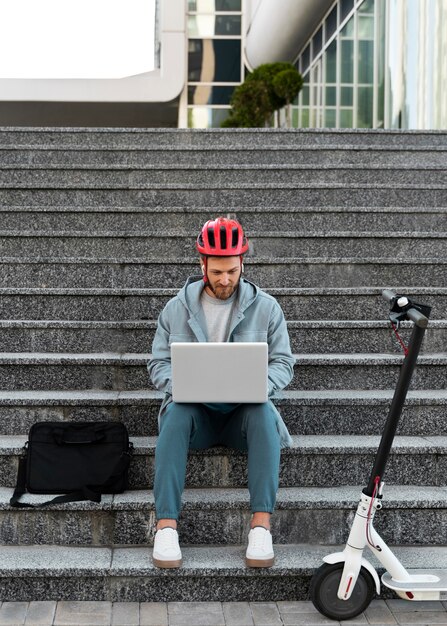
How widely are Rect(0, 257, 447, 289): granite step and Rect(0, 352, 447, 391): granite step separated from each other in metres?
0.87

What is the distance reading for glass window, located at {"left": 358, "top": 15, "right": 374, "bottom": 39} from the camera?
1266 cm

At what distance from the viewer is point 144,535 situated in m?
3.96

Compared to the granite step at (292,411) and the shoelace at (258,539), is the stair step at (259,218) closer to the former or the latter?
the granite step at (292,411)

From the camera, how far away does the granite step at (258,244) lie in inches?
236

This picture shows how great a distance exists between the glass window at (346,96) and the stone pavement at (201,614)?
11.2 meters

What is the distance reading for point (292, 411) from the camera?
456 centimetres

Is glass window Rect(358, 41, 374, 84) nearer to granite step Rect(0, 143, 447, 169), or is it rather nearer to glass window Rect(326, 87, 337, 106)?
glass window Rect(326, 87, 337, 106)

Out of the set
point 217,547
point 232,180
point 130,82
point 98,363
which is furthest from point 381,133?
point 130,82

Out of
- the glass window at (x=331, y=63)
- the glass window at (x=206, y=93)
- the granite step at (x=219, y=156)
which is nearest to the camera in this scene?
the granite step at (x=219, y=156)

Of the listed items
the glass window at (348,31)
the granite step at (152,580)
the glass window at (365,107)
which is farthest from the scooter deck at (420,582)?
the glass window at (348,31)

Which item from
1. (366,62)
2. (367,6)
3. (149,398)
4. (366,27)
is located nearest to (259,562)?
(149,398)

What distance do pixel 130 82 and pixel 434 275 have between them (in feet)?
42.9

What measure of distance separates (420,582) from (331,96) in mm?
12634

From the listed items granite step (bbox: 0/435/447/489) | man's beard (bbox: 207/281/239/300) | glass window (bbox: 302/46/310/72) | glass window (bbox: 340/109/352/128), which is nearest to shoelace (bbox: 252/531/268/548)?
granite step (bbox: 0/435/447/489)
